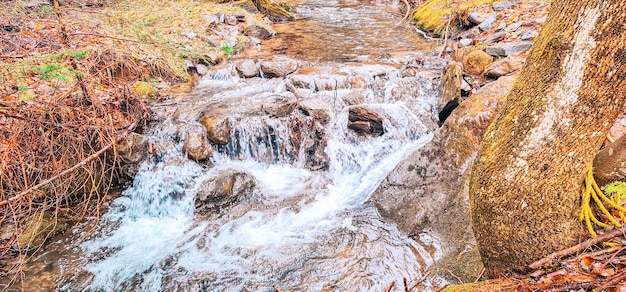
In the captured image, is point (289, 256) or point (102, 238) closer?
point (289, 256)

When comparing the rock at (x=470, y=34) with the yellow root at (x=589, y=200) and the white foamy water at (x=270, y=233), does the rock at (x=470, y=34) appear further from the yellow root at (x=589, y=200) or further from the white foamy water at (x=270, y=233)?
the yellow root at (x=589, y=200)

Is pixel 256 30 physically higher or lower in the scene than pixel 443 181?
higher

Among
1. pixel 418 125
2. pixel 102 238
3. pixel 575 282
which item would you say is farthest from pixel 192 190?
pixel 575 282

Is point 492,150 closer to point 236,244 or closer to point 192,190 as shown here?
point 236,244

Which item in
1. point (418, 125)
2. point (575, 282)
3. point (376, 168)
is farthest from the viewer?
point (418, 125)

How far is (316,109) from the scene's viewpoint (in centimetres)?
653

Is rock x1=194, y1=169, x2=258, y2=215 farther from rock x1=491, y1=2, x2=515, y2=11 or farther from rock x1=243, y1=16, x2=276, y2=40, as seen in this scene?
rock x1=491, y1=2, x2=515, y2=11

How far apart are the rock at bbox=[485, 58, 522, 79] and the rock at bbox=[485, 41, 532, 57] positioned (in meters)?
0.53

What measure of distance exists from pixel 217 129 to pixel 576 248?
5.35 m

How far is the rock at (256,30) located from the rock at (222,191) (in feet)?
24.7

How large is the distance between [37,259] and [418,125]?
20.8 feet

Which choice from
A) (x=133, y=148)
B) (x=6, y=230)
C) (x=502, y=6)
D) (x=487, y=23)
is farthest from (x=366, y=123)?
(x=502, y=6)

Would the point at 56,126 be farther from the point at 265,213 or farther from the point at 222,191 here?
the point at 265,213

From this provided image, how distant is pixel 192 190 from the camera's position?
542 centimetres
